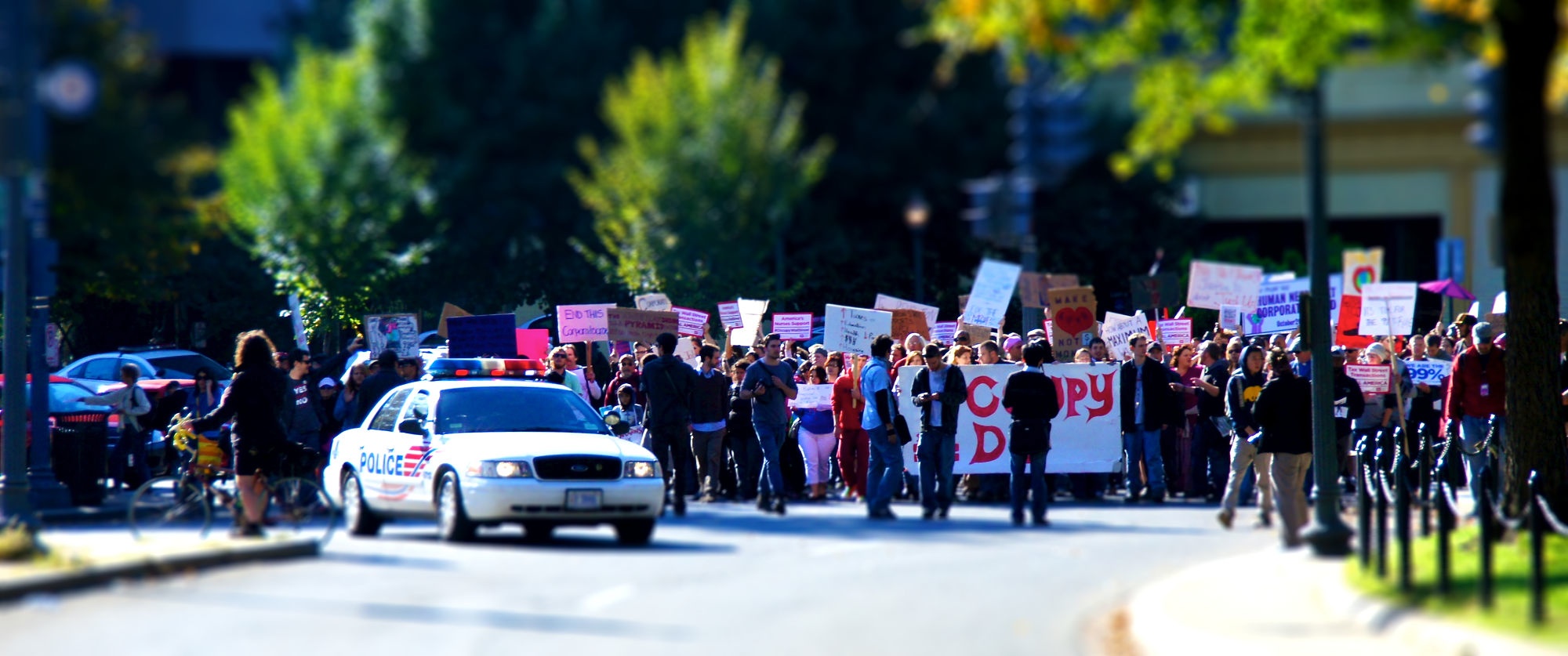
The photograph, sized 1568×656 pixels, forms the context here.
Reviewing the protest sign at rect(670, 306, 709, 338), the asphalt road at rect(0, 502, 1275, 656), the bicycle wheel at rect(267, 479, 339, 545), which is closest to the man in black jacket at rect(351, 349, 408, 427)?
the asphalt road at rect(0, 502, 1275, 656)

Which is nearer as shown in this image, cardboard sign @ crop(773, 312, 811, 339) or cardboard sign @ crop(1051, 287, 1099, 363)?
cardboard sign @ crop(1051, 287, 1099, 363)

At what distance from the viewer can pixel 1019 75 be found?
13.4m

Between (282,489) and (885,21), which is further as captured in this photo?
(885,21)

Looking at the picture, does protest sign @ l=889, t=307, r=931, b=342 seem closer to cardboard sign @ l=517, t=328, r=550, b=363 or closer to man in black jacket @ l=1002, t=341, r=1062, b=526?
cardboard sign @ l=517, t=328, r=550, b=363

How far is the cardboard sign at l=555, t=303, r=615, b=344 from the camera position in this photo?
26.0 meters

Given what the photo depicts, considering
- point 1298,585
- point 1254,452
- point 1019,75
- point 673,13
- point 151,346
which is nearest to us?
point 1298,585

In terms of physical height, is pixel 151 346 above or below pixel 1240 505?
above

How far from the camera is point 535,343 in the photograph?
88.0 feet

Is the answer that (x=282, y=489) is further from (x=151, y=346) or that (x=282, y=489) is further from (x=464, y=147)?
(x=464, y=147)

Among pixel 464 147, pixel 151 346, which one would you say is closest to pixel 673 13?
pixel 464 147

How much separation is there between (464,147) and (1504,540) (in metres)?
51.2

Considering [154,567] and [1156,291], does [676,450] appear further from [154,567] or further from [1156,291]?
[1156,291]

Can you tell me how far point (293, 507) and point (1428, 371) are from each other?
12.0 meters

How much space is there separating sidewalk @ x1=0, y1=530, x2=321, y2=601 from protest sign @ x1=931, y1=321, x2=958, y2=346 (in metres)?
12.7
